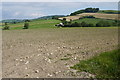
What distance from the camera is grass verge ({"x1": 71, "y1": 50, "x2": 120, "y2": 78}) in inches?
293

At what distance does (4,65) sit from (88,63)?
165 inches

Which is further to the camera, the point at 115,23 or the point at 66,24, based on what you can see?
the point at 66,24

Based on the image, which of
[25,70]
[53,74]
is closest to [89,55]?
[53,74]

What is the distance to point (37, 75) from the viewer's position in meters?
7.66

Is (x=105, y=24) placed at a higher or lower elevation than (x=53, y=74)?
higher

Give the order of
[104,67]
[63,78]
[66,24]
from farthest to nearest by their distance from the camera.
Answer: [66,24] → [104,67] → [63,78]

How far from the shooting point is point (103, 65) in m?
8.04

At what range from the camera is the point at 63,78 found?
23.7 feet

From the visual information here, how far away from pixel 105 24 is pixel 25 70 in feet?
145

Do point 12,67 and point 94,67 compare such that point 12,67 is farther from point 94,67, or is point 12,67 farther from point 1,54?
point 94,67

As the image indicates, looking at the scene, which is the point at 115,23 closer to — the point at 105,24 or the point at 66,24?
the point at 105,24

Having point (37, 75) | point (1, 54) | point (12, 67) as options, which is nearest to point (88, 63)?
point (37, 75)

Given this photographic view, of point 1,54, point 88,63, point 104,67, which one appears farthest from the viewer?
point 1,54

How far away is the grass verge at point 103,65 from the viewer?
744cm
